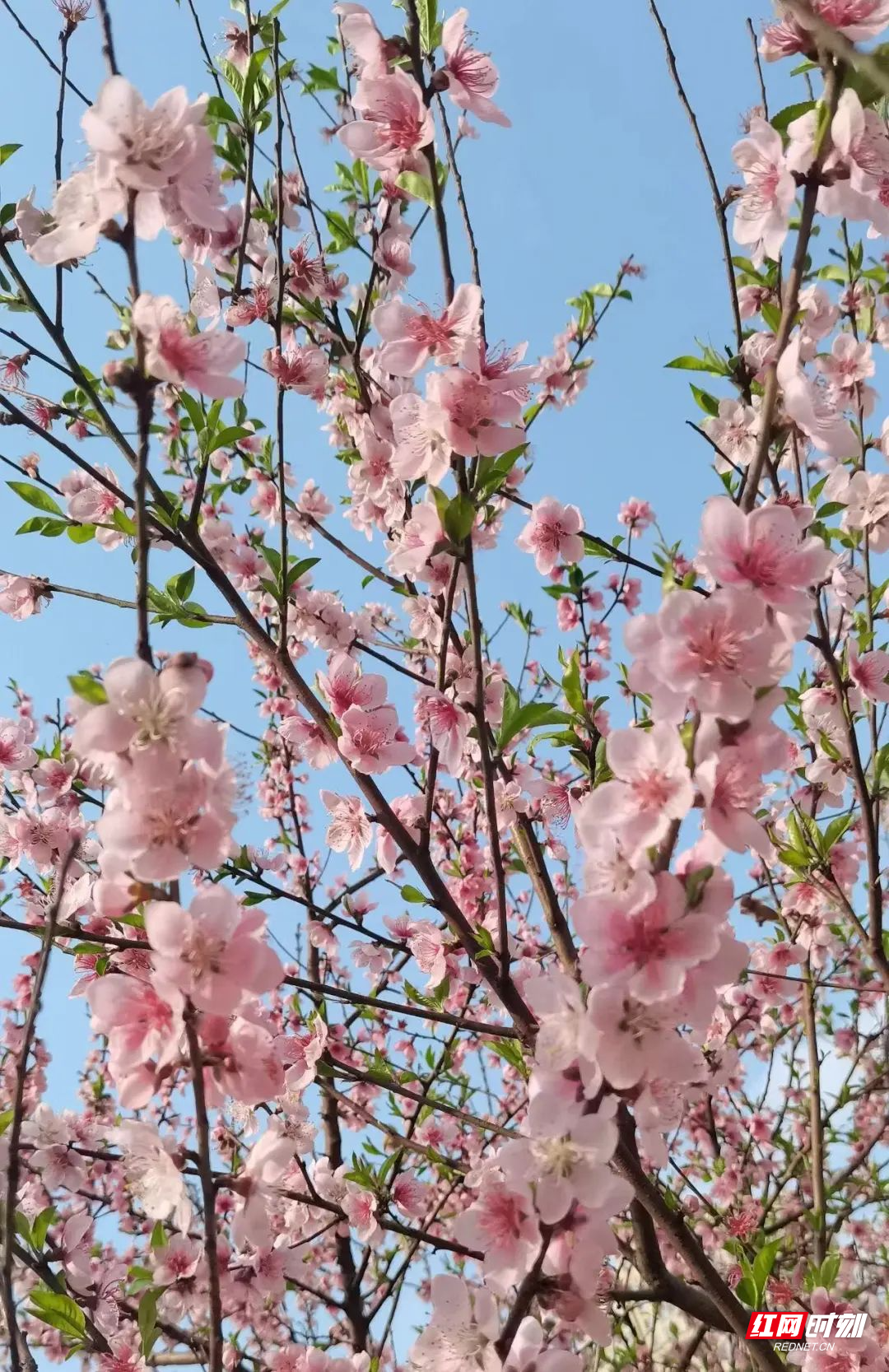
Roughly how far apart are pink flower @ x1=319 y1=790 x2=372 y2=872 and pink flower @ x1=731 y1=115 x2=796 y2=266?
5.18 ft

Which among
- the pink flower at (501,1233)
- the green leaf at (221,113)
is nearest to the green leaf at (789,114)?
the green leaf at (221,113)

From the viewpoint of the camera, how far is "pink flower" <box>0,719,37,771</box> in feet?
10.5

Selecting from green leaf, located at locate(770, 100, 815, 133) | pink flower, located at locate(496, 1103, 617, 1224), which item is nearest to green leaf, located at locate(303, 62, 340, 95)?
green leaf, located at locate(770, 100, 815, 133)

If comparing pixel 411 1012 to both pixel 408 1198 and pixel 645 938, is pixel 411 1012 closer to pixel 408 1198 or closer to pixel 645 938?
pixel 645 938

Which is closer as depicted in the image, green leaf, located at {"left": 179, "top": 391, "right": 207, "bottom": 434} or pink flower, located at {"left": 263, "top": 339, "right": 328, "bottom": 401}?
green leaf, located at {"left": 179, "top": 391, "right": 207, "bottom": 434}

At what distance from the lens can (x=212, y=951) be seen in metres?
1.14

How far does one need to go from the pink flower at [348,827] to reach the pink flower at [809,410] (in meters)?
1.50

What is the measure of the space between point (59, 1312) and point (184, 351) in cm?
185

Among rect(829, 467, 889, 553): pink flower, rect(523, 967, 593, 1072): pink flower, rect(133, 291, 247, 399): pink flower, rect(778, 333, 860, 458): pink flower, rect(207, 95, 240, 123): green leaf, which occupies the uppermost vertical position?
rect(207, 95, 240, 123): green leaf

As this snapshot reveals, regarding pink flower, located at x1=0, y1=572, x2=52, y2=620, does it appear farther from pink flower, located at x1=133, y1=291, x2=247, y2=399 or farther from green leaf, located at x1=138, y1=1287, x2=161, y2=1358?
green leaf, located at x1=138, y1=1287, x2=161, y2=1358

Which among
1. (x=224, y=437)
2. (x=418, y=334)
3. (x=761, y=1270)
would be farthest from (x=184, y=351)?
(x=761, y=1270)

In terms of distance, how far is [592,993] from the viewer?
111cm

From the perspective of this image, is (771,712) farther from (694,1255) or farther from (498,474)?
(694,1255)

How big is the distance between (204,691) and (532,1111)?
0.63 meters
